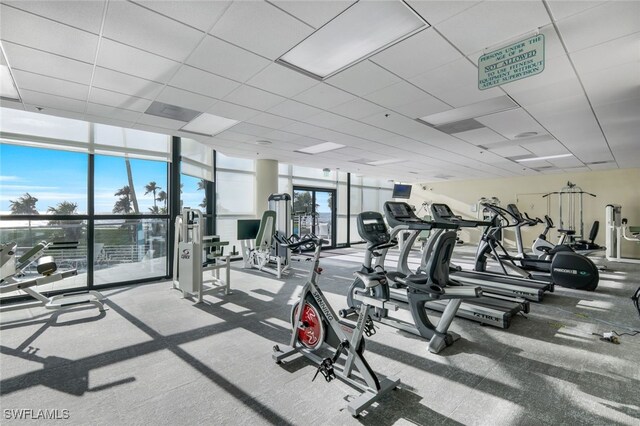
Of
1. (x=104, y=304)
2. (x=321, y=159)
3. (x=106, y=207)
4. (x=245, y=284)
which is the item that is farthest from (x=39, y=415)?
(x=321, y=159)

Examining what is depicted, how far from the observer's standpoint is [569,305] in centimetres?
428

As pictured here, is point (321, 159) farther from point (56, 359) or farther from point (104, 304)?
point (56, 359)

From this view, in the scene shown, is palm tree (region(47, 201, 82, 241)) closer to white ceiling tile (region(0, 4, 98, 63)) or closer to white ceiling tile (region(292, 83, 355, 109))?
white ceiling tile (region(0, 4, 98, 63))

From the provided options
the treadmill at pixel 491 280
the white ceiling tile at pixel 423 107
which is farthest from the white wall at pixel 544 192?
the white ceiling tile at pixel 423 107

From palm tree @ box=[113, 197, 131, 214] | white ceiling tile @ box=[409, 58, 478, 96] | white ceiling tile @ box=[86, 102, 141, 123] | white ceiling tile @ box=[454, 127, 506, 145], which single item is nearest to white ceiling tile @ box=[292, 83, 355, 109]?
white ceiling tile @ box=[409, 58, 478, 96]

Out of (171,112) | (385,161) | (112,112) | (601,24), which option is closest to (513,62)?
(601,24)

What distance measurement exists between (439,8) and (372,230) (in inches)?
92.2

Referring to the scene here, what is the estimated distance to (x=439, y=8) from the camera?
6.72 feet

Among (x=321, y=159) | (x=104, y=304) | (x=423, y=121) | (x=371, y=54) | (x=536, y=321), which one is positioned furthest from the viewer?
(x=321, y=159)

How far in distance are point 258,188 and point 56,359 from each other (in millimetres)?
5516

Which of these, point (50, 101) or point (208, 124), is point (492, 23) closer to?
point (208, 124)

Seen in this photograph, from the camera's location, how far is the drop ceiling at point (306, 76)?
6.93ft

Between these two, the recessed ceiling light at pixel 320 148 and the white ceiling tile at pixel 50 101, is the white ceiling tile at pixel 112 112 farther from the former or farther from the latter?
the recessed ceiling light at pixel 320 148

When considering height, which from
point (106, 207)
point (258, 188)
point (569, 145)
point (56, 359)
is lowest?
point (56, 359)
